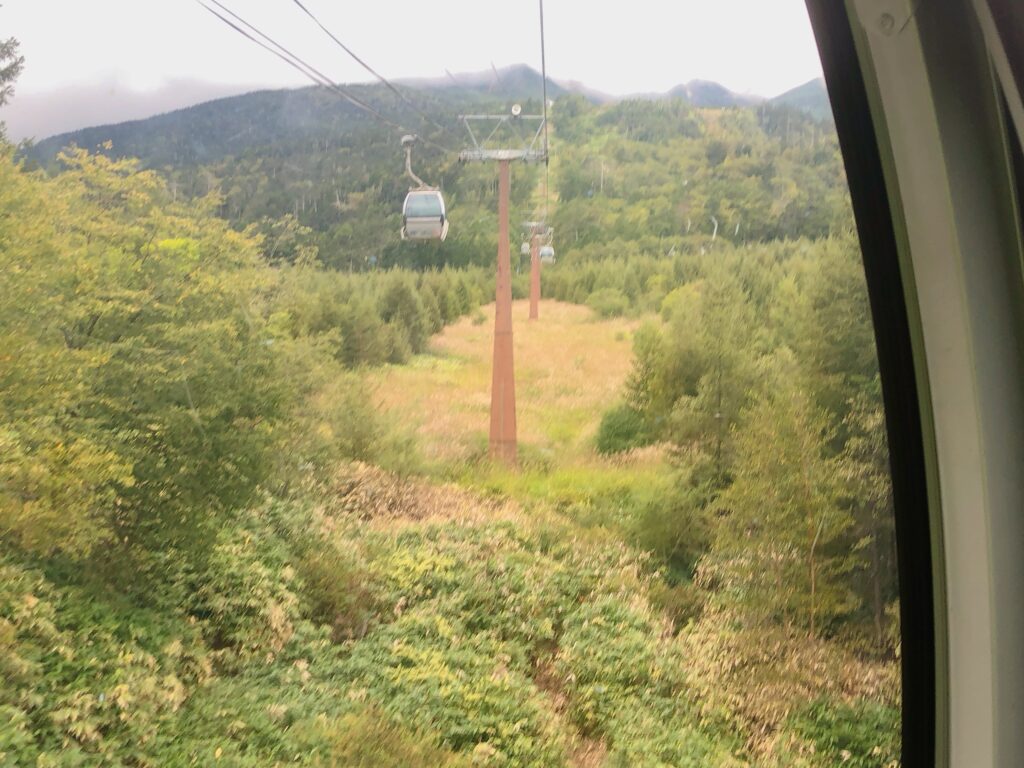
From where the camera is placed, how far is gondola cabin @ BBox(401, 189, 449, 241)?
2.19 meters

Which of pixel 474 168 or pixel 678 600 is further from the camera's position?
pixel 474 168

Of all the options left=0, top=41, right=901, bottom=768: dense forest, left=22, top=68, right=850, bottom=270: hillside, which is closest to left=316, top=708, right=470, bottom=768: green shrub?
left=0, top=41, right=901, bottom=768: dense forest

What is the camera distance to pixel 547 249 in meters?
2.39

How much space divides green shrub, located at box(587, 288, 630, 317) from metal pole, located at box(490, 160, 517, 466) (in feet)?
0.91

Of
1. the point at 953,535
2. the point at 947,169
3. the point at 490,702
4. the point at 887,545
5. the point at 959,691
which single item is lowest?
the point at 490,702

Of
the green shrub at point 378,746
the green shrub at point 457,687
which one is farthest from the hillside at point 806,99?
the green shrub at point 378,746

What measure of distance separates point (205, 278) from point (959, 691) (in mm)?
1844

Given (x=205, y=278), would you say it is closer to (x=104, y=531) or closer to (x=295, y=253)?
(x=295, y=253)

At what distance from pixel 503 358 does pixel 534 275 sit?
0.31 m

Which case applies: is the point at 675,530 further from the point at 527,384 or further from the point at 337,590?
the point at 337,590

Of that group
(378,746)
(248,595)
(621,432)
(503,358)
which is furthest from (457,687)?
(503,358)

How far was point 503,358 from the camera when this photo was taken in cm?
228

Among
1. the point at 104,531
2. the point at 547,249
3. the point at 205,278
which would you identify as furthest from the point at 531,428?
the point at 104,531

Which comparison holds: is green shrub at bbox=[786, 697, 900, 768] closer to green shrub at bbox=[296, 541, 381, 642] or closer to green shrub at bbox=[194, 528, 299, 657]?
green shrub at bbox=[296, 541, 381, 642]
